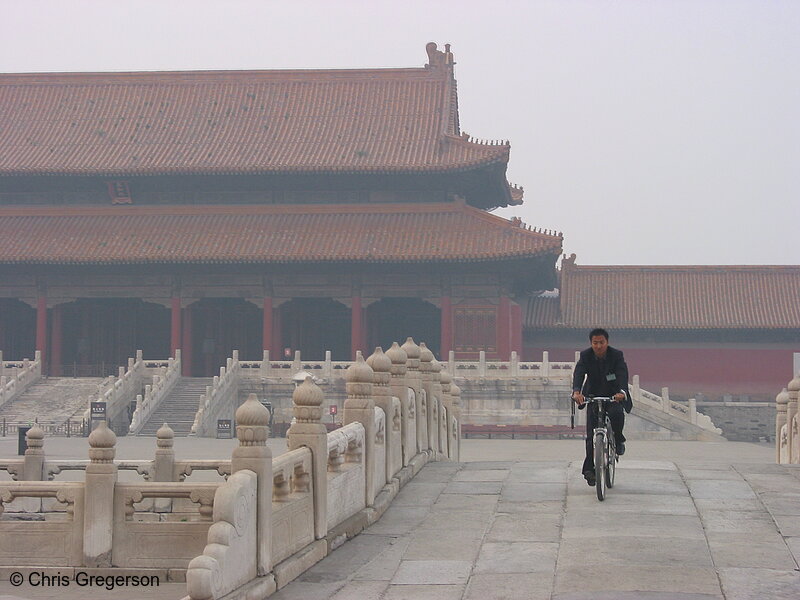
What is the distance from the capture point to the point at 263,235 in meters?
42.4

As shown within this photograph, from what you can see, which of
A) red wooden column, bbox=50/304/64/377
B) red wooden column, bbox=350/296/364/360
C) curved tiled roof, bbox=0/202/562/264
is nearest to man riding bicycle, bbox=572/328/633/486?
curved tiled roof, bbox=0/202/562/264

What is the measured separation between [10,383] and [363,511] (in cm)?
2687

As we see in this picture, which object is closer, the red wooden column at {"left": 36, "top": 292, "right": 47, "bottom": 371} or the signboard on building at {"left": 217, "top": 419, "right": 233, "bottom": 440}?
the signboard on building at {"left": 217, "top": 419, "right": 233, "bottom": 440}

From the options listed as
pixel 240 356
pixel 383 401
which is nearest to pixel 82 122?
pixel 240 356

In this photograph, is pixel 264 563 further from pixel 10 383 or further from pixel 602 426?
pixel 10 383

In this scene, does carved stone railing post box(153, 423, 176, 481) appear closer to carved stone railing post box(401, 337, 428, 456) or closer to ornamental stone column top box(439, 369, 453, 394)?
carved stone railing post box(401, 337, 428, 456)

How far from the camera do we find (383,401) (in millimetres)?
14406

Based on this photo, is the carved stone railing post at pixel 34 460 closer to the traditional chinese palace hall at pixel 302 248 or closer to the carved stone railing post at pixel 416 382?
the carved stone railing post at pixel 416 382

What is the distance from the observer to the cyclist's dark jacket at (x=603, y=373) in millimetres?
12547

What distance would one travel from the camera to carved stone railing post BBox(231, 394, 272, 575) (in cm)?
957

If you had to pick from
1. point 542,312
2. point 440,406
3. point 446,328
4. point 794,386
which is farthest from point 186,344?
point 794,386

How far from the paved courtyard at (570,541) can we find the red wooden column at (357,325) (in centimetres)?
2636

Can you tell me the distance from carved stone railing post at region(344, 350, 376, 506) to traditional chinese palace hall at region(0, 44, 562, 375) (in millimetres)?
26832

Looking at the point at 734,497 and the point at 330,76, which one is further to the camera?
the point at 330,76
